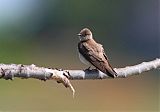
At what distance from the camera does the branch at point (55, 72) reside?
329 cm

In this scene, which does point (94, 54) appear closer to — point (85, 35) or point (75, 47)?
point (85, 35)

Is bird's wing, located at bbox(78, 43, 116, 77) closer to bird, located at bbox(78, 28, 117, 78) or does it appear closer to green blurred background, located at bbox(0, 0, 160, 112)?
bird, located at bbox(78, 28, 117, 78)

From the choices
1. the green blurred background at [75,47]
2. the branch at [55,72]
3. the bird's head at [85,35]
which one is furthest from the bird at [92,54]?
the green blurred background at [75,47]

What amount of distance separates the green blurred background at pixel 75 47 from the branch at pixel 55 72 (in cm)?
621

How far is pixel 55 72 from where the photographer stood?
11.3 ft

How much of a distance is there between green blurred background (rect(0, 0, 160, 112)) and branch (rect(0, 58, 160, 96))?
6.21 m

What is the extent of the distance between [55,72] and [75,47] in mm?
15470

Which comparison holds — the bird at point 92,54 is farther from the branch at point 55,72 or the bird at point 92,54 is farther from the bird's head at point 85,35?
the branch at point 55,72

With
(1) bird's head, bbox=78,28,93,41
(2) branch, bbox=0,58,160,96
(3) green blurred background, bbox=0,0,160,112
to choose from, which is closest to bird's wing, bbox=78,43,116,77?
(1) bird's head, bbox=78,28,93,41

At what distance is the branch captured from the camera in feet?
10.8

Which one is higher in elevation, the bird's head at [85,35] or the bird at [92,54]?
the bird's head at [85,35]

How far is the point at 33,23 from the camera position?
76.0ft

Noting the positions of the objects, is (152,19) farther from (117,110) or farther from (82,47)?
(82,47)

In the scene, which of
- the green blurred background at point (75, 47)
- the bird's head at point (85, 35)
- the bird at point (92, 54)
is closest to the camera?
the bird at point (92, 54)
